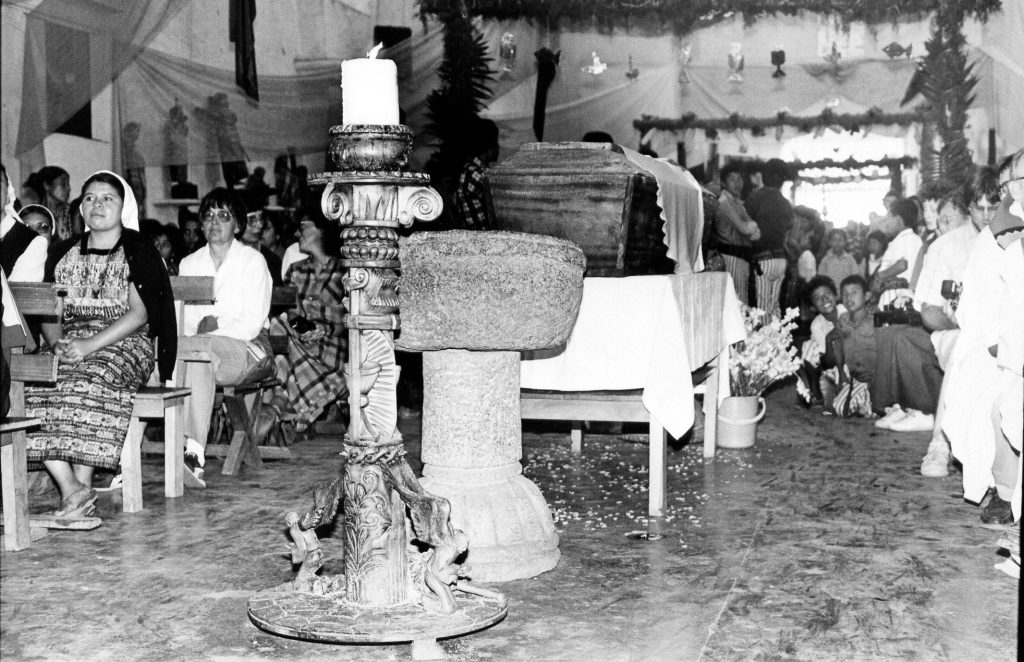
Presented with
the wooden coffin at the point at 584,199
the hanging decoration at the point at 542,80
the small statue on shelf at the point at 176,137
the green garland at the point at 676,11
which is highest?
the green garland at the point at 676,11

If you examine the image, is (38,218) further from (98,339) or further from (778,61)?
(778,61)

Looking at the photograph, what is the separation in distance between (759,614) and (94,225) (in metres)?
3.19

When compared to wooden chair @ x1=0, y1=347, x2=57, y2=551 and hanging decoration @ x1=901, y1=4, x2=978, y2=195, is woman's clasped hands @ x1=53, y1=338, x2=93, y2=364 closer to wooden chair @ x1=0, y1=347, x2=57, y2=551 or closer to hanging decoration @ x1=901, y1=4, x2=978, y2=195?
wooden chair @ x1=0, y1=347, x2=57, y2=551

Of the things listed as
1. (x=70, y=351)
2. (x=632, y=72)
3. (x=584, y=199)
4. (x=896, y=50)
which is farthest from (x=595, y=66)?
(x=70, y=351)

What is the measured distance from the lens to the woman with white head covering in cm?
605

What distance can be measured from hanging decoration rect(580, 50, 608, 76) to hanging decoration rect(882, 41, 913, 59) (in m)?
2.94

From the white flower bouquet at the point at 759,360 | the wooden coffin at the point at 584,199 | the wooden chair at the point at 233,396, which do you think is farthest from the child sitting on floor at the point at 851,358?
the wooden chair at the point at 233,396

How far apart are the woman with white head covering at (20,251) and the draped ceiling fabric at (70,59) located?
1.06 m

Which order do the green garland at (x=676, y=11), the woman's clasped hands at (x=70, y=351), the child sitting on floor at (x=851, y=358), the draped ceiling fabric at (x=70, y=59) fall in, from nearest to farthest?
1. the woman's clasped hands at (x=70, y=351)
2. the draped ceiling fabric at (x=70, y=59)
3. the child sitting on floor at (x=851, y=358)
4. the green garland at (x=676, y=11)

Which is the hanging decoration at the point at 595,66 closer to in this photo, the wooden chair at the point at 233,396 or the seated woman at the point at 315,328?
the seated woman at the point at 315,328

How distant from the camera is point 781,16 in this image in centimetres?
1363

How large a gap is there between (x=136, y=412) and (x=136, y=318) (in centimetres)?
40

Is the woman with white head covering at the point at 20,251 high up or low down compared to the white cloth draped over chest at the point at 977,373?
up

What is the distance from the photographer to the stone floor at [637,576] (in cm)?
333
